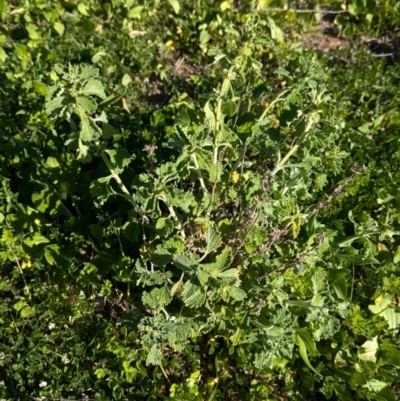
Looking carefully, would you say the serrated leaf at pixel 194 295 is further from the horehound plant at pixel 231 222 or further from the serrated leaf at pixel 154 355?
the serrated leaf at pixel 154 355

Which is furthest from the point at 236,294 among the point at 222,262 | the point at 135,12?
the point at 135,12

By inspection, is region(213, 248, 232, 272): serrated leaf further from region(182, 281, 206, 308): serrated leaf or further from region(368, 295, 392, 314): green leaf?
region(368, 295, 392, 314): green leaf

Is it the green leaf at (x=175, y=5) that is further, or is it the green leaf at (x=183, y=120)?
the green leaf at (x=175, y=5)

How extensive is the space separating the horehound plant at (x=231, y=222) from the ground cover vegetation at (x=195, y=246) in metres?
0.01

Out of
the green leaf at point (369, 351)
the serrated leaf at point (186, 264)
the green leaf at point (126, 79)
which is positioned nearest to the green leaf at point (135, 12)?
the green leaf at point (126, 79)

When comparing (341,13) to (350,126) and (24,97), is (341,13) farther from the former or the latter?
(24,97)

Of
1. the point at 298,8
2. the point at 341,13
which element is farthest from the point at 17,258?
the point at 341,13

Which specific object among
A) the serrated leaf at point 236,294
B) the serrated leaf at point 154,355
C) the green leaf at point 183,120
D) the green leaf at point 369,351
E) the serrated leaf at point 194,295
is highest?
the green leaf at point 183,120

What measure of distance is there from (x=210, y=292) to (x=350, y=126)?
228 cm

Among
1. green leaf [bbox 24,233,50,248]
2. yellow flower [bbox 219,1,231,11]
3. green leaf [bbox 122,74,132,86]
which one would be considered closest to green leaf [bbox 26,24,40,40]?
green leaf [bbox 122,74,132,86]

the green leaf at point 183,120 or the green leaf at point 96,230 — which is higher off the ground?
the green leaf at point 183,120

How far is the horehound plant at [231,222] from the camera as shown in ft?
7.58

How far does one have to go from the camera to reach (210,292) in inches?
100

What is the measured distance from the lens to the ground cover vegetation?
2439mm
